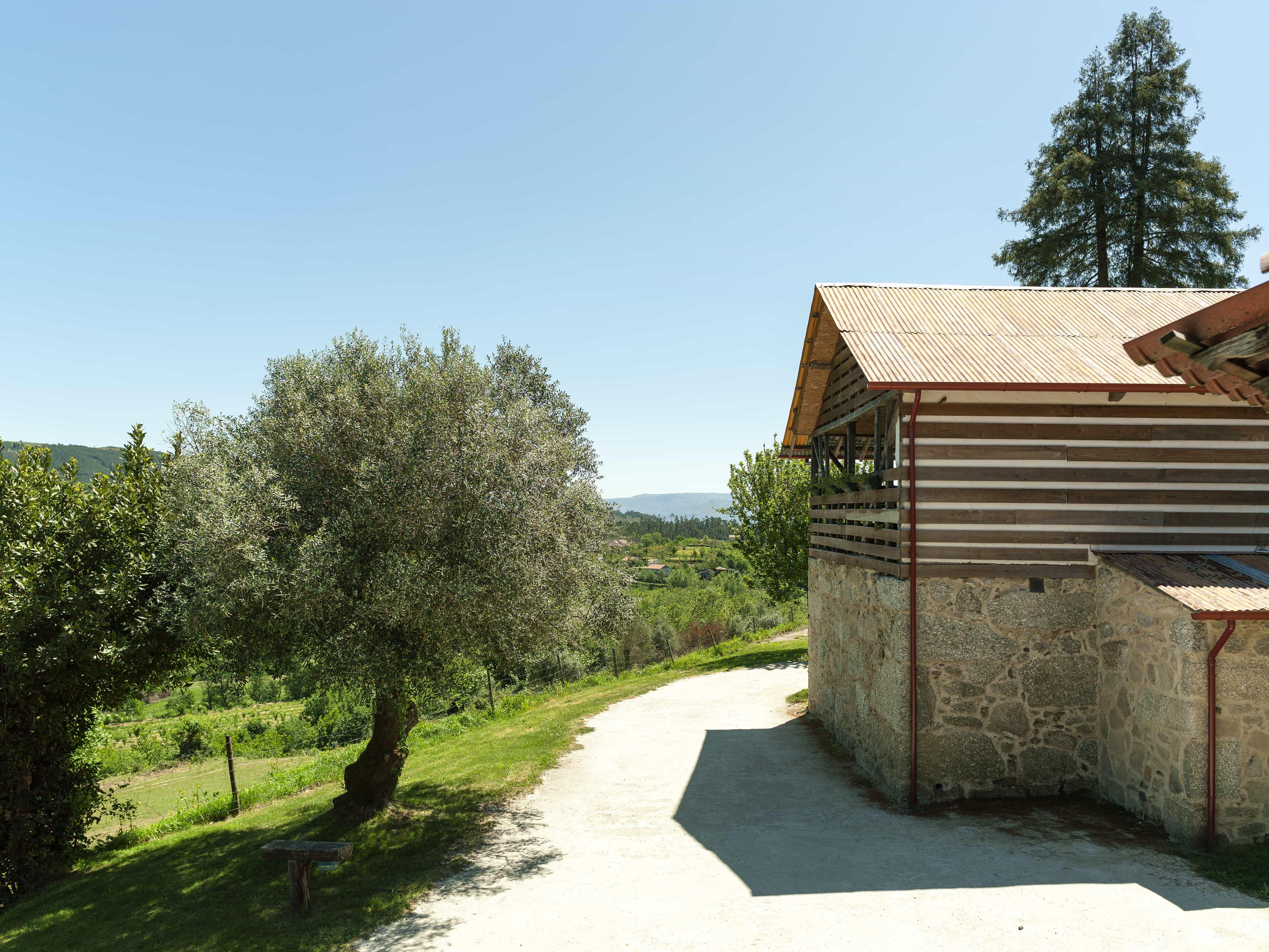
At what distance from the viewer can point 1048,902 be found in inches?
284

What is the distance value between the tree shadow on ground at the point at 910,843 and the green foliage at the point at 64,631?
805cm

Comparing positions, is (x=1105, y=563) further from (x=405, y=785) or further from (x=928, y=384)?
(x=405, y=785)

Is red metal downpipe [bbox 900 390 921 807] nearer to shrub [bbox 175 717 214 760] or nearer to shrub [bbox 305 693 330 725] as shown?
shrub [bbox 305 693 330 725]

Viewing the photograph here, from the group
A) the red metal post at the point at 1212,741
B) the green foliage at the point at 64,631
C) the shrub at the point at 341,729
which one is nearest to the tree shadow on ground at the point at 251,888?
the green foliage at the point at 64,631

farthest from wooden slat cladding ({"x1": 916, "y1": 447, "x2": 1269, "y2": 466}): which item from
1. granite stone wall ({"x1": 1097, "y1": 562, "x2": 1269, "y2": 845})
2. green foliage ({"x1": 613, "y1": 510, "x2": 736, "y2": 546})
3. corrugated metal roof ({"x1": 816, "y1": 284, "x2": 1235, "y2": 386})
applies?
green foliage ({"x1": 613, "y1": 510, "x2": 736, "y2": 546})

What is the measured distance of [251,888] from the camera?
888 centimetres

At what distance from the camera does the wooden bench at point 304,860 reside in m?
7.93

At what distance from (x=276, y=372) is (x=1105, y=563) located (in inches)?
465

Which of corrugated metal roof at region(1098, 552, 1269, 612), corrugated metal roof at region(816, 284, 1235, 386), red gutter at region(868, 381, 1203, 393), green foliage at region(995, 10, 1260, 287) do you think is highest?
green foliage at region(995, 10, 1260, 287)

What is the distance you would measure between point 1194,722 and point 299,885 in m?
10.2

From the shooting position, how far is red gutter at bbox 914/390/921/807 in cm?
998

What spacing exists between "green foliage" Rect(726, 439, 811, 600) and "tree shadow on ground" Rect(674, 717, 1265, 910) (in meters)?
13.4

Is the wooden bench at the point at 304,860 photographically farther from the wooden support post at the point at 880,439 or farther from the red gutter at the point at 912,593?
the wooden support post at the point at 880,439

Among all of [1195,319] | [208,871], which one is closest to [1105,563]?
[1195,319]
